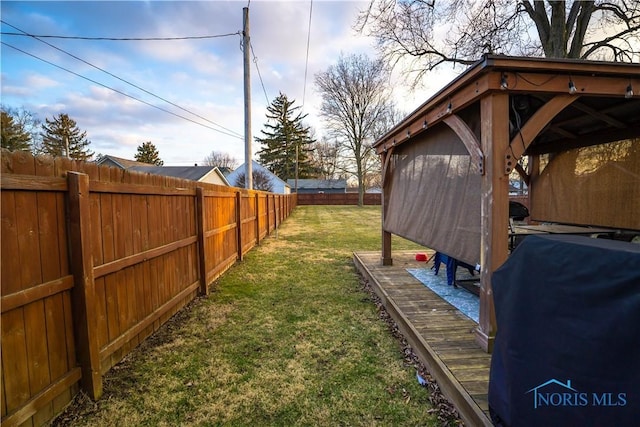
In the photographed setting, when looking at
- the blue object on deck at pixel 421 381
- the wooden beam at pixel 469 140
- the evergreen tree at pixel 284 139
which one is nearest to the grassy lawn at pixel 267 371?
the blue object on deck at pixel 421 381

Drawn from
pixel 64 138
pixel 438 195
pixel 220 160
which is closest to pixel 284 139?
pixel 220 160

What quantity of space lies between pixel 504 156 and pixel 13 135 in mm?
37533

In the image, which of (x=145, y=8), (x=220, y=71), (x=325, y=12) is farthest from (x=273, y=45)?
(x=145, y=8)

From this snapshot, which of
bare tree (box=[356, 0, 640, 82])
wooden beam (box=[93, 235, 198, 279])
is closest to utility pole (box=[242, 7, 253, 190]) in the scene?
bare tree (box=[356, 0, 640, 82])

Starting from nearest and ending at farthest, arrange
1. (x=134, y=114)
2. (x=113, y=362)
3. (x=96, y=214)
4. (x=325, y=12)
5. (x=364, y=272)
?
(x=96, y=214) → (x=113, y=362) → (x=364, y=272) → (x=325, y=12) → (x=134, y=114)

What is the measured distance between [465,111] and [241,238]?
5.11 m

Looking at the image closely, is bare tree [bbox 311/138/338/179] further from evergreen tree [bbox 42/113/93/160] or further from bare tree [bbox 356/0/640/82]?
bare tree [bbox 356/0/640/82]

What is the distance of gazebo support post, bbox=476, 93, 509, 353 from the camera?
243 cm

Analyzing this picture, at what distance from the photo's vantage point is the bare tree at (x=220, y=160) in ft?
191

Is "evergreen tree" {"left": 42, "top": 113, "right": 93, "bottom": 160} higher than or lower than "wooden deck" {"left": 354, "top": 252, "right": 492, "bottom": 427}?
higher

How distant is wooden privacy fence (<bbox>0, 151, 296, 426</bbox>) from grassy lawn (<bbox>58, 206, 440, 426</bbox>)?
26cm

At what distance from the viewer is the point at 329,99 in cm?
2820

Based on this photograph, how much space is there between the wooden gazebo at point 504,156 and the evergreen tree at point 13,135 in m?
33.4

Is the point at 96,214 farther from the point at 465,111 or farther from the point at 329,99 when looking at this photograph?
the point at 329,99
